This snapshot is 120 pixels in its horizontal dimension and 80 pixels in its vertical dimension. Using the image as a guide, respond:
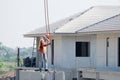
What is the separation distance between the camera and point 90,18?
38.0 m

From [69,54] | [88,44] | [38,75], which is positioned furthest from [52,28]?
[38,75]

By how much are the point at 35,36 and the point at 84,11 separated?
12.3 ft

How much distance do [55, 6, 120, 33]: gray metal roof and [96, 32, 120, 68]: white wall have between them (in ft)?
7.19

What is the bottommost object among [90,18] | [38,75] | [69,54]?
[38,75]

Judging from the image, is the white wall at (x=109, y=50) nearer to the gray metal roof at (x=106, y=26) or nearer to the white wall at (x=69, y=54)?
the gray metal roof at (x=106, y=26)

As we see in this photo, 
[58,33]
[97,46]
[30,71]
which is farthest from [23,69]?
[97,46]

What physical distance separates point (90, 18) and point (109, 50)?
5809mm

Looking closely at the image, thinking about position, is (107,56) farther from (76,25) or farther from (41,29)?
(41,29)

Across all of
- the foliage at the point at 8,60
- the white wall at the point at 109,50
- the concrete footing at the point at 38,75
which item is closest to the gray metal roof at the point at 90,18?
the white wall at the point at 109,50

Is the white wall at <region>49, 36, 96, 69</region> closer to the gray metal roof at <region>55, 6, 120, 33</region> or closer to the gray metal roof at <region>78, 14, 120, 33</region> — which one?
the gray metal roof at <region>55, 6, 120, 33</region>

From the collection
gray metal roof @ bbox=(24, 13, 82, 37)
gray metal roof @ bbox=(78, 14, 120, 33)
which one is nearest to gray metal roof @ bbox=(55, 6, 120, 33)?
gray metal roof @ bbox=(24, 13, 82, 37)

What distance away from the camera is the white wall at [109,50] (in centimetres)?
3206

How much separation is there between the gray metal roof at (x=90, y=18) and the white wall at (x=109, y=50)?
219 cm

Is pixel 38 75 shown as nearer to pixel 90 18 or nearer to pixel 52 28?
pixel 52 28
